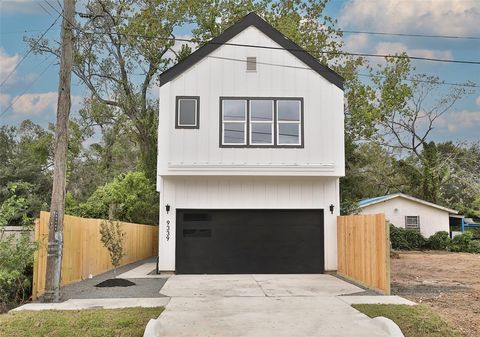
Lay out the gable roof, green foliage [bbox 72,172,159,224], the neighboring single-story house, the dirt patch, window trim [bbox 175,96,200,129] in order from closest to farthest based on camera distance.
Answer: the dirt patch
window trim [bbox 175,96,200,129]
the gable roof
green foliage [bbox 72,172,159,224]
the neighboring single-story house

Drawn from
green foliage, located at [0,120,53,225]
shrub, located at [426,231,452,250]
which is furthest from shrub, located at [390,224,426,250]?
green foliage, located at [0,120,53,225]

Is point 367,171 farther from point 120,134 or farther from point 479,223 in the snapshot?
point 120,134

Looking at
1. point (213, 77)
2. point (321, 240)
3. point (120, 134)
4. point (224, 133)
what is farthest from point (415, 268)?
point (120, 134)

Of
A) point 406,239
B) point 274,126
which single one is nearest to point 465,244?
point 406,239

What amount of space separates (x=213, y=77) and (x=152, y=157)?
15.7 m

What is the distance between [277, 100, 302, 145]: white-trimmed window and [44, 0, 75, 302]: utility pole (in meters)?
7.41

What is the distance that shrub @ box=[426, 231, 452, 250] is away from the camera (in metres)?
31.0

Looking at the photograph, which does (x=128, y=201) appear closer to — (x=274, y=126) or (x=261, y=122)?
(x=261, y=122)

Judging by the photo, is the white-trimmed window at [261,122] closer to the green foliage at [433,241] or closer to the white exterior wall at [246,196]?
the white exterior wall at [246,196]

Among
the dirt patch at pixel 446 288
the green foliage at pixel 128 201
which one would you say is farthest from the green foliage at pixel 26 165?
the dirt patch at pixel 446 288

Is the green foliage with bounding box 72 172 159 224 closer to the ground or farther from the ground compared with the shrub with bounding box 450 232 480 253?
farther from the ground

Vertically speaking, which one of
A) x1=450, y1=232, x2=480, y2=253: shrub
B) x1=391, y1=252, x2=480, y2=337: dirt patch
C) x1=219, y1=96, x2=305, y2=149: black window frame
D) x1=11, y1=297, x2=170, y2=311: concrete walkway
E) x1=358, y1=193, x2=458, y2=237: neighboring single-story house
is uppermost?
x1=219, y1=96, x2=305, y2=149: black window frame

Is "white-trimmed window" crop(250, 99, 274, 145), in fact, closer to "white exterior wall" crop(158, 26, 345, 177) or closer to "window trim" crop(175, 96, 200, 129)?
"white exterior wall" crop(158, 26, 345, 177)

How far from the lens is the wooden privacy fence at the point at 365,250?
11.9 m
